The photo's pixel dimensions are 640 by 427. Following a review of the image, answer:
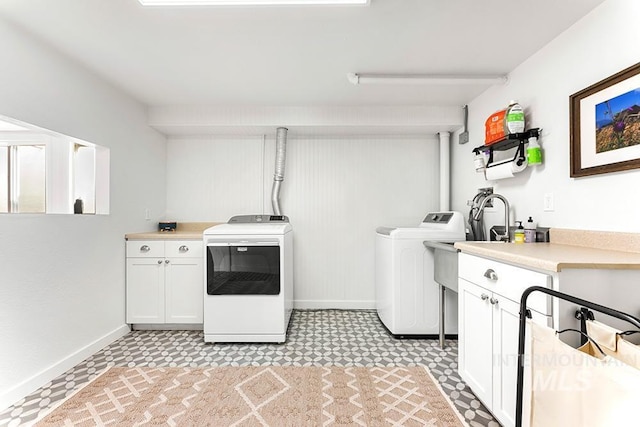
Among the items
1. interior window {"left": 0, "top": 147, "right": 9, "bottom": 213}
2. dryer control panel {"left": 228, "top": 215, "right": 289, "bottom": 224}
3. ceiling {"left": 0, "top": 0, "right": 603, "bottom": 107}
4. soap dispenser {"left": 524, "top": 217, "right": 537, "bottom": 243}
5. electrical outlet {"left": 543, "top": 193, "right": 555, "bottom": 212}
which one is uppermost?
ceiling {"left": 0, "top": 0, "right": 603, "bottom": 107}

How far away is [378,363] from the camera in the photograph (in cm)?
231

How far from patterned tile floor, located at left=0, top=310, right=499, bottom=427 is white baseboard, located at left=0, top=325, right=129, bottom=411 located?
0.04 m

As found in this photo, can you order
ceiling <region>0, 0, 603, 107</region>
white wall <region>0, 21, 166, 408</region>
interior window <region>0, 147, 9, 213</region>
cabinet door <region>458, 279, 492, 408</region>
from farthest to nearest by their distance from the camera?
interior window <region>0, 147, 9, 213</region> → white wall <region>0, 21, 166, 408</region> → ceiling <region>0, 0, 603, 107</region> → cabinet door <region>458, 279, 492, 408</region>

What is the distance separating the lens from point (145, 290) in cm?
294

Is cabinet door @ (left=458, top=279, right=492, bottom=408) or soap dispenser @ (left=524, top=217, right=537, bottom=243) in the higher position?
soap dispenser @ (left=524, top=217, right=537, bottom=243)

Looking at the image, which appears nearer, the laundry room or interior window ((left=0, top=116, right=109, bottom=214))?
the laundry room

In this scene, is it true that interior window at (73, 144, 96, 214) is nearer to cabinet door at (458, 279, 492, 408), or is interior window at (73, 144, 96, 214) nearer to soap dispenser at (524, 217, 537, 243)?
cabinet door at (458, 279, 492, 408)

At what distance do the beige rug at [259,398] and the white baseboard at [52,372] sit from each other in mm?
283

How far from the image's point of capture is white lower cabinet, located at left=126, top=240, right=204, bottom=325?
2.93 meters

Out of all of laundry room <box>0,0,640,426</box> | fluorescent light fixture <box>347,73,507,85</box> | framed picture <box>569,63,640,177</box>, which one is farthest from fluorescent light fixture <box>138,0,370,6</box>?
framed picture <box>569,63,640,177</box>

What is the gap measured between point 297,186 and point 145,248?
1.68 metres

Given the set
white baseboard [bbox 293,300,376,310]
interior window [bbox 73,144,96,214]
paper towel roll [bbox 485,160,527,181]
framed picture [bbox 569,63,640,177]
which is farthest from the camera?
white baseboard [bbox 293,300,376,310]

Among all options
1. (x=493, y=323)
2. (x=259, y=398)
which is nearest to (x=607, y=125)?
(x=493, y=323)

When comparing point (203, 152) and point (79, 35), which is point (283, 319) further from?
point (79, 35)
